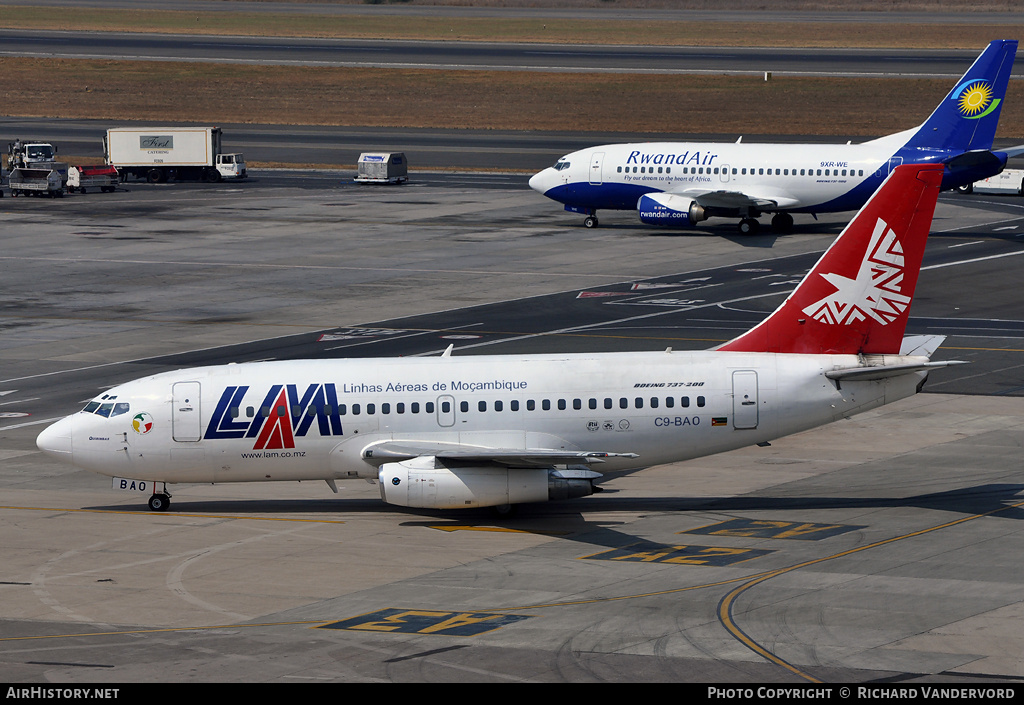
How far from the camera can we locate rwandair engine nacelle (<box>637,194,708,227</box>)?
292ft

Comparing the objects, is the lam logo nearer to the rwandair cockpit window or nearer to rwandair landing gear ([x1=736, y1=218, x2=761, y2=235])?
the rwandair cockpit window

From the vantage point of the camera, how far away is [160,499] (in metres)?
39.1

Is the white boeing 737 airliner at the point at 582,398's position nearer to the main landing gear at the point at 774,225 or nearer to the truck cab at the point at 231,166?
the main landing gear at the point at 774,225

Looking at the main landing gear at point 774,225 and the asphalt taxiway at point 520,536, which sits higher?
the main landing gear at point 774,225

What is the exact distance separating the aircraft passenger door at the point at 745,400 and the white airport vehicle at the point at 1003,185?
257ft

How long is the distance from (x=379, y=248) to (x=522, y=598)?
187 feet

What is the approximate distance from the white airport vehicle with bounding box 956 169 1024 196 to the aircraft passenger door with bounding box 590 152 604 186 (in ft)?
111

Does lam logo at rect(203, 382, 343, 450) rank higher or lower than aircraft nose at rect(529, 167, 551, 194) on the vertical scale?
lower

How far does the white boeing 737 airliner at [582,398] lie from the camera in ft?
121

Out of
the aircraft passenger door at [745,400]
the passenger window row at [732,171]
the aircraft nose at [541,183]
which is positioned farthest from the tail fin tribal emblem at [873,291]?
the aircraft nose at [541,183]

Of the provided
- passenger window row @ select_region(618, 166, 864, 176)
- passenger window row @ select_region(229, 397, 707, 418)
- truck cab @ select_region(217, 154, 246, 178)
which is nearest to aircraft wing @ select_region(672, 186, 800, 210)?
passenger window row @ select_region(618, 166, 864, 176)

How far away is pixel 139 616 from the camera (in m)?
29.6
